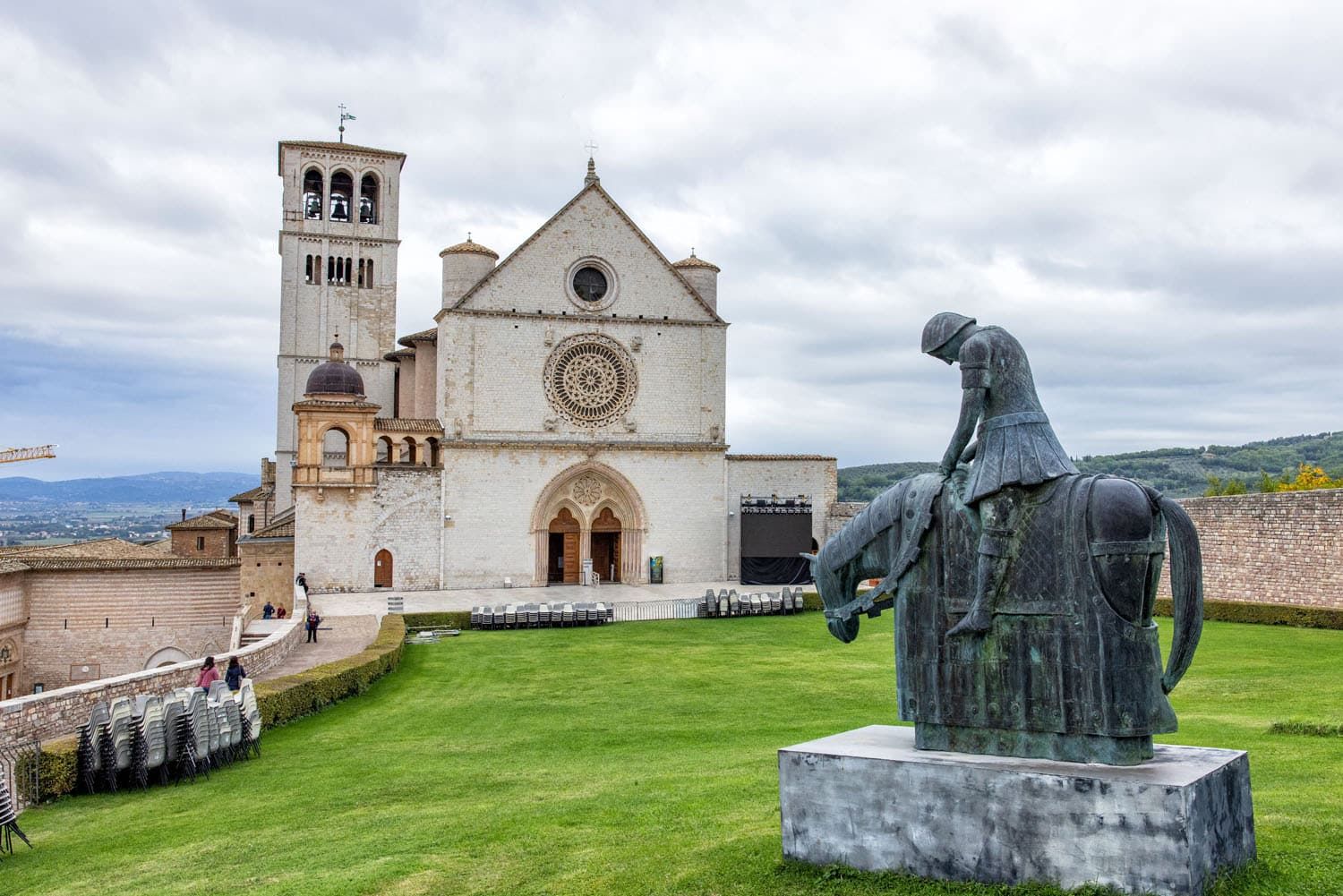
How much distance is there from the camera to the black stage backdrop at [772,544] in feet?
139

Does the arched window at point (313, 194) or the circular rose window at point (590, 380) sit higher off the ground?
the arched window at point (313, 194)

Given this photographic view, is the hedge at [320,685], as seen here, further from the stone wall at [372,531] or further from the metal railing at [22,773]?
the stone wall at [372,531]

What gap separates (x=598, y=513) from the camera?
143 ft

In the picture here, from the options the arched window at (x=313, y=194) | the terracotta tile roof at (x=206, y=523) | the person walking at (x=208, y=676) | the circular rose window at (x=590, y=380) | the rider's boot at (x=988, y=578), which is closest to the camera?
the rider's boot at (x=988, y=578)

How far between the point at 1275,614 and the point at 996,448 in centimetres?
2400

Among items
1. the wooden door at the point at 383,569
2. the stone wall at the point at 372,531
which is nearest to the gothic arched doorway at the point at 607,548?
the stone wall at the point at 372,531

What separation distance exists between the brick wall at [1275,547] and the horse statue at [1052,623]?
24166mm

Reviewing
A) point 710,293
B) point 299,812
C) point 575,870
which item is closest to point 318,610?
point 710,293

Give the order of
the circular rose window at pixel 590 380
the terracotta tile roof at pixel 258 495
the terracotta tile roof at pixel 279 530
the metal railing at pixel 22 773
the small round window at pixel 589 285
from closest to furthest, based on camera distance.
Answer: the metal railing at pixel 22 773 → the terracotta tile roof at pixel 279 530 → the circular rose window at pixel 590 380 → the small round window at pixel 589 285 → the terracotta tile roof at pixel 258 495

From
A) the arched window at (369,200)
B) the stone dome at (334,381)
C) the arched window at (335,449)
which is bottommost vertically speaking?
the arched window at (335,449)

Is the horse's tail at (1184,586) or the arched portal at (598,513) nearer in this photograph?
the horse's tail at (1184,586)

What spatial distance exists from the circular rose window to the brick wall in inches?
833

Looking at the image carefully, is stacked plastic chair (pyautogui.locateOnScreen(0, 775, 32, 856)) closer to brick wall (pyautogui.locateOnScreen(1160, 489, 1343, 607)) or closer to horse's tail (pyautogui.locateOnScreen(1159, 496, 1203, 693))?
horse's tail (pyautogui.locateOnScreen(1159, 496, 1203, 693))

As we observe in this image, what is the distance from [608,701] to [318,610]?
61.1ft
